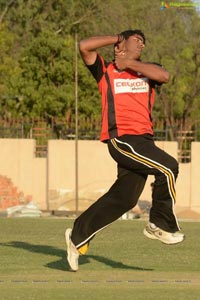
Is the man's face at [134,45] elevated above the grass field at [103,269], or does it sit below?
above

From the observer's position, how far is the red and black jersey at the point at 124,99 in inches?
348

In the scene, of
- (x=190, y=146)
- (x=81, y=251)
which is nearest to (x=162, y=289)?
Result: (x=81, y=251)

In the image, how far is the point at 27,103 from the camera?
4319 centimetres

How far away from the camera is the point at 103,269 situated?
924 centimetres

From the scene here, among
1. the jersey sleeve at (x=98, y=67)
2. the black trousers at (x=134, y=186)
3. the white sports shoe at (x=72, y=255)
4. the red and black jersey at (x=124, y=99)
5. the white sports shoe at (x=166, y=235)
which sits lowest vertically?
the white sports shoe at (x=72, y=255)

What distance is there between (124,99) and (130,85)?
0.13 metres

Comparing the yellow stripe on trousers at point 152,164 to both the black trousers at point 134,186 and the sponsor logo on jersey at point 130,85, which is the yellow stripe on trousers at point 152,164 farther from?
the sponsor logo on jersey at point 130,85

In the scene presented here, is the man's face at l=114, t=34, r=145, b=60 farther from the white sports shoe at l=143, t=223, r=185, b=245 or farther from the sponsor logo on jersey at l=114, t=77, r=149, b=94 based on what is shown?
the white sports shoe at l=143, t=223, r=185, b=245

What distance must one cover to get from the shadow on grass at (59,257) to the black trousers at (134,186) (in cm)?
48

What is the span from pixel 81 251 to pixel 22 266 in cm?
61

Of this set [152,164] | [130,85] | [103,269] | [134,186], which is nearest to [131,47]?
[130,85]

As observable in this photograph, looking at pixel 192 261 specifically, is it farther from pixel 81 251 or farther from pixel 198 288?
pixel 198 288

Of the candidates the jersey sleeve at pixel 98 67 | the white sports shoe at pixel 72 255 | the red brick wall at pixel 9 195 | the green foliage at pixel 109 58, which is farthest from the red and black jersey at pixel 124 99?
the green foliage at pixel 109 58

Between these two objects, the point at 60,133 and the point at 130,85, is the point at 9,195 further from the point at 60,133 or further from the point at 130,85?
the point at 130,85
